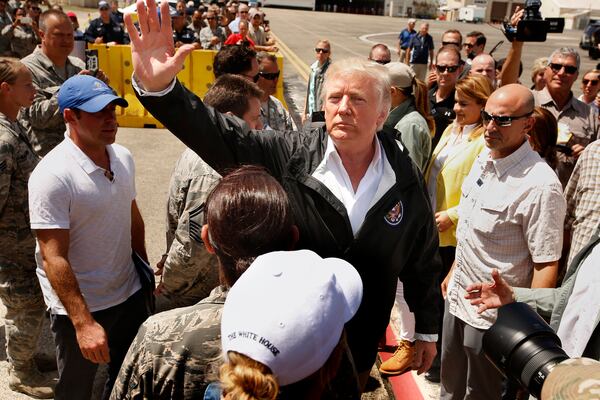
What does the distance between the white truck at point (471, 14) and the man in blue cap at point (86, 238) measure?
61.8m

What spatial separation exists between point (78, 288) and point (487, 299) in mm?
1838

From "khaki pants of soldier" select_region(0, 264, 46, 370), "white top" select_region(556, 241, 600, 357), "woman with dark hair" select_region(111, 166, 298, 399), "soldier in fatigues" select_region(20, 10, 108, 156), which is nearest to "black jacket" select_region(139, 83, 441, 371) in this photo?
"woman with dark hair" select_region(111, 166, 298, 399)

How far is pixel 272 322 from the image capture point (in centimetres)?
117

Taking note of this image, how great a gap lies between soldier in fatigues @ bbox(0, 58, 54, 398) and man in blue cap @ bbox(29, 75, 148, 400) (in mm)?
664

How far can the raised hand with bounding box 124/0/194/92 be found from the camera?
1841 millimetres

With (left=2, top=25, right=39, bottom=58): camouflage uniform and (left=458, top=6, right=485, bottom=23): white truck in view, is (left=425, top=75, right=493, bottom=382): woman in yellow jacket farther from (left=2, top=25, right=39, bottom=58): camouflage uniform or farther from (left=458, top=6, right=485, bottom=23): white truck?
(left=458, top=6, right=485, bottom=23): white truck

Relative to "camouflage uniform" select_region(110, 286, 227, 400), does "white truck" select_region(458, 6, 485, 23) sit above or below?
above

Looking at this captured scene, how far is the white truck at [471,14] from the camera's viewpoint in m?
58.5

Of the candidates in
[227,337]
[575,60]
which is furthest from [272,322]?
[575,60]

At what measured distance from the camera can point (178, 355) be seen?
1502mm

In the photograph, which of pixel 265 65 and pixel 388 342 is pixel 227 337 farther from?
pixel 265 65

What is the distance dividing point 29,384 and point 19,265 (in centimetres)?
75

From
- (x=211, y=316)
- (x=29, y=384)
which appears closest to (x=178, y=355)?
(x=211, y=316)

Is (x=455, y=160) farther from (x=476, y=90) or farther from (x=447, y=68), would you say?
(x=447, y=68)
